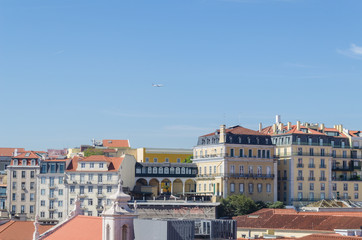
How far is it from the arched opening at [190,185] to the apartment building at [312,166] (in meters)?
13.9

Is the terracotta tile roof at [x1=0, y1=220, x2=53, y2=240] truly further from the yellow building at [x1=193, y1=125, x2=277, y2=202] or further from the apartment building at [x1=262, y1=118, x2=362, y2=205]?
the apartment building at [x1=262, y1=118, x2=362, y2=205]

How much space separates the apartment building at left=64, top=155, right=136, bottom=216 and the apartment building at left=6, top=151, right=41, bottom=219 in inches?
344

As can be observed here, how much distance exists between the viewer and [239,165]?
133500mm

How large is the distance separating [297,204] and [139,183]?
25.6m

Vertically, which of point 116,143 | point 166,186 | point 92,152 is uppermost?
point 116,143

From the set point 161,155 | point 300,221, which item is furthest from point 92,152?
point 300,221

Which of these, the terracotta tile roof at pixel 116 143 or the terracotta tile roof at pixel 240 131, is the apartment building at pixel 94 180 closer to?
the terracotta tile roof at pixel 240 131

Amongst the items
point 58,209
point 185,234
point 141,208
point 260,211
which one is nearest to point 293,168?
point 260,211

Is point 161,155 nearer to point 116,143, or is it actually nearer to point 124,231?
point 116,143

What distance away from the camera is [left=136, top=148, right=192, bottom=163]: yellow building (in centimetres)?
15538

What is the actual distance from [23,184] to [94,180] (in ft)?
51.3

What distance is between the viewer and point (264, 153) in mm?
135875

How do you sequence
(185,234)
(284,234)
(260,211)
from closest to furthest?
(185,234) → (284,234) → (260,211)

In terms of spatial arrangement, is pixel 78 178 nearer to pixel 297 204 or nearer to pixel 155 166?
pixel 155 166
